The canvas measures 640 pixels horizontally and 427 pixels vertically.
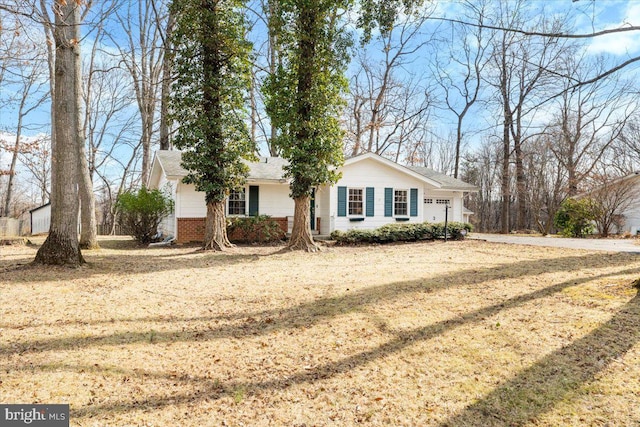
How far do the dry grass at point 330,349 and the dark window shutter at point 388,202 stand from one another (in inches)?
379

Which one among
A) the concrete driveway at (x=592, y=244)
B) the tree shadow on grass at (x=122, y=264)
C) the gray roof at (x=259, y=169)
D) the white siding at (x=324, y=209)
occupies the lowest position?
the tree shadow on grass at (x=122, y=264)

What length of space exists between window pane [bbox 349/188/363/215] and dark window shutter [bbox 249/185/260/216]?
4107 millimetres

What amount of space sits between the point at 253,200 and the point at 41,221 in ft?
59.7

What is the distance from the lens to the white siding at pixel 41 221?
24.3 m

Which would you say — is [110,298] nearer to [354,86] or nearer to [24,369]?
[24,369]

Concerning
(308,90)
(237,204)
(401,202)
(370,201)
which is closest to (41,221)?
(237,204)

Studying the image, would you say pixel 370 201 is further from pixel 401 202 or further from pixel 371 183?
pixel 401 202

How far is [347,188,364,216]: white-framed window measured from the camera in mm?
16453

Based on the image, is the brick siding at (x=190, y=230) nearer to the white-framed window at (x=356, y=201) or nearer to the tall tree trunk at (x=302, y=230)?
the tall tree trunk at (x=302, y=230)

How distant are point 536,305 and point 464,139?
27.7 metres

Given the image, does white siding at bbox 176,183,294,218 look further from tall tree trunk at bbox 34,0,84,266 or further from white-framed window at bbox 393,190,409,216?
tall tree trunk at bbox 34,0,84,266

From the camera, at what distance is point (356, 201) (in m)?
16.5

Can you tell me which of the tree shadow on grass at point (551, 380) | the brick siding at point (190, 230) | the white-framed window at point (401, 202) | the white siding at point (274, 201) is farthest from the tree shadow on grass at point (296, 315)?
the brick siding at point (190, 230)

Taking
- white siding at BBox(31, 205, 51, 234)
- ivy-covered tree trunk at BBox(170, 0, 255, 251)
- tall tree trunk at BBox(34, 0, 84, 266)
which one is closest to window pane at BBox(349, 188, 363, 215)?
ivy-covered tree trunk at BBox(170, 0, 255, 251)
